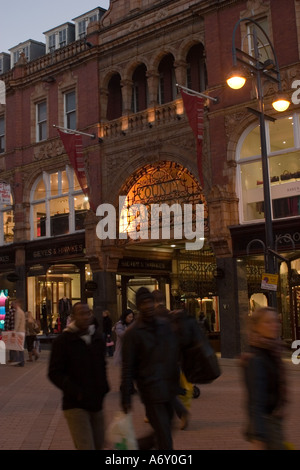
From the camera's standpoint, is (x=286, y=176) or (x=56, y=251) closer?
(x=286, y=176)

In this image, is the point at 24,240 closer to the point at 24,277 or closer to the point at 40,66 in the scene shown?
the point at 24,277

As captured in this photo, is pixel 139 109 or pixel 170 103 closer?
pixel 170 103

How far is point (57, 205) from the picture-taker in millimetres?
27703

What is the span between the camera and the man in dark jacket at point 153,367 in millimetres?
5566

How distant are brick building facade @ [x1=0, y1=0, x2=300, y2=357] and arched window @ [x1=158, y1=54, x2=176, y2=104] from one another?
2.0 inches

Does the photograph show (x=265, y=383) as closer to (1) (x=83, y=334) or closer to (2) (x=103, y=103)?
(1) (x=83, y=334)

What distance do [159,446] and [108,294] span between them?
19224 mm

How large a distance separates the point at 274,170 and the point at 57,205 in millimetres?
11165

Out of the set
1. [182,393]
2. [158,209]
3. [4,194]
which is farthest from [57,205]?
[182,393]

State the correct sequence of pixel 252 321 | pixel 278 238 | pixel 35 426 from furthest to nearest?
pixel 278 238 → pixel 35 426 → pixel 252 321

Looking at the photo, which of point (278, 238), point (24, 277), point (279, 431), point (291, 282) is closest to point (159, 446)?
point (279, 431)

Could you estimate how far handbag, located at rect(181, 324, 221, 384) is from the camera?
21.0 feet

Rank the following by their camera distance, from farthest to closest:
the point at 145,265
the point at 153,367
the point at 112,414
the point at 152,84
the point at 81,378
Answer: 1. the point at 145,265
2. the point at 152,84
3. the point at 112,414
4. the point at 153,367
5. the point at 81,378

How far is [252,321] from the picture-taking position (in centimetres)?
522
